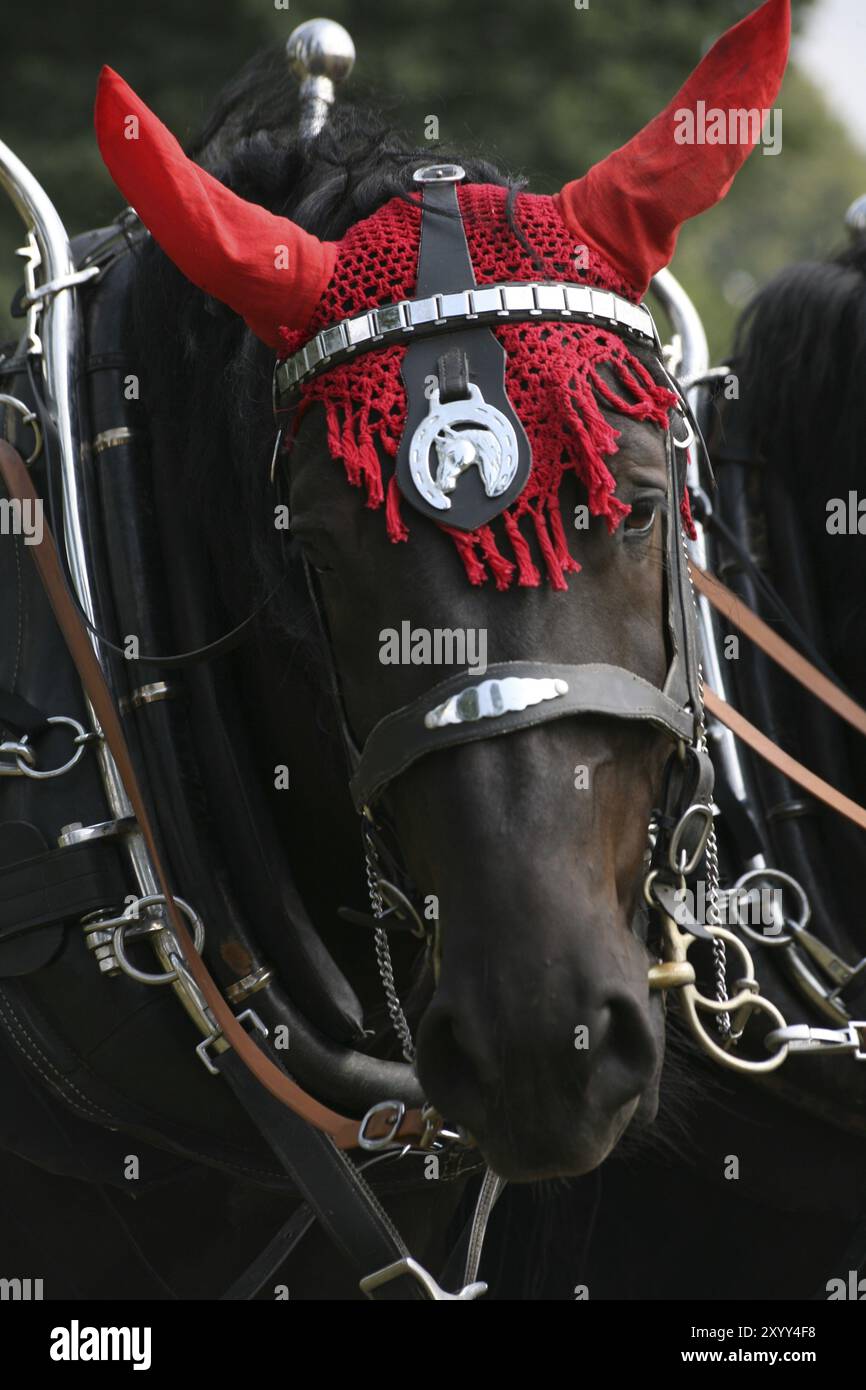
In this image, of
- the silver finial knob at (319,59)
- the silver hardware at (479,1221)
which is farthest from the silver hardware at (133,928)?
the silver finial knob at (319,59)

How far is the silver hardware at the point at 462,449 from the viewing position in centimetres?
174

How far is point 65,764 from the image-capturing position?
220cm

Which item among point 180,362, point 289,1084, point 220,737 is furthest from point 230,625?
point 289,1084

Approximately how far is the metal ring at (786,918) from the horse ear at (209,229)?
1.06m

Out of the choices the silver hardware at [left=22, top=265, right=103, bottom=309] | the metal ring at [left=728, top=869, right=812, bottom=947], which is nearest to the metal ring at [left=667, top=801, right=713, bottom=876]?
the metal ring at [left=728, top=869, right=812, bottom=947]

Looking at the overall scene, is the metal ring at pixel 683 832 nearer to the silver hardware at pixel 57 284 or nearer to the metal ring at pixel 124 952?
the metal ring at pixel 124 952

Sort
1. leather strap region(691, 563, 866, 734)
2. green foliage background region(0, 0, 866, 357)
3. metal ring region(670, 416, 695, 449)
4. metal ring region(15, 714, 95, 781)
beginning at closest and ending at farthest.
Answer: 1. metal ring region(670, 416, 695, 449)
2. metal ring region(15, 714, 95, 781)
3. leather strap region(691, 563, 866, 734)
4. green foliage background region(0, 0, 866, 357)

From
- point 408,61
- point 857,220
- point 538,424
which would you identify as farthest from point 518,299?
point 408,61

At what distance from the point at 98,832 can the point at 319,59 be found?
48.5 inches

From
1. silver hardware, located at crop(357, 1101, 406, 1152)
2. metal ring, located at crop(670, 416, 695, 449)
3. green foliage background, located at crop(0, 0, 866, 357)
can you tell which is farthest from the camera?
green foliage background, located at crop(0, 0, 866, 357)

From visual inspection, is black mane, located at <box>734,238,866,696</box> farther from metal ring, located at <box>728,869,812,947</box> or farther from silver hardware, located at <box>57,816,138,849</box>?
silver hardware, located at <box>57,816,138,849</box>

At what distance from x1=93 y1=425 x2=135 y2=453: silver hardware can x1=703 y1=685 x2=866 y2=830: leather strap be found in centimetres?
89

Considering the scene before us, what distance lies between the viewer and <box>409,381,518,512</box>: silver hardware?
1.74m

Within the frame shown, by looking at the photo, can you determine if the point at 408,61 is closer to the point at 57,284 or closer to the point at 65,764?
the point at 57,284
